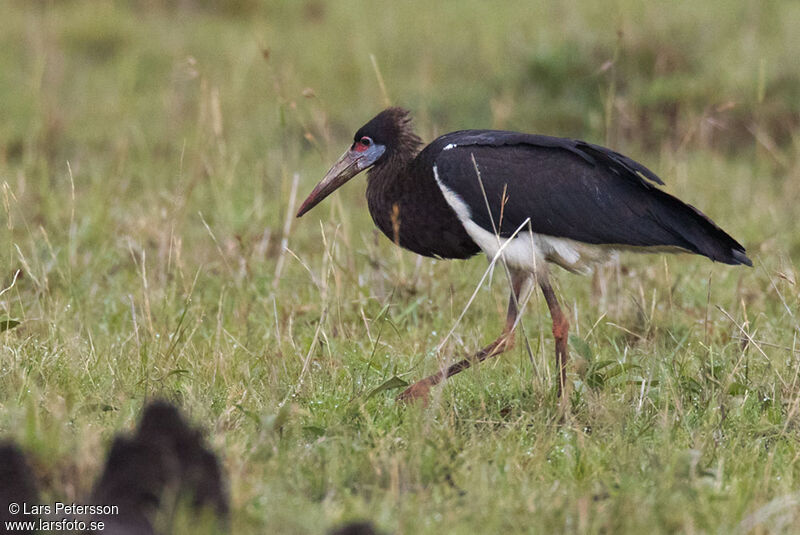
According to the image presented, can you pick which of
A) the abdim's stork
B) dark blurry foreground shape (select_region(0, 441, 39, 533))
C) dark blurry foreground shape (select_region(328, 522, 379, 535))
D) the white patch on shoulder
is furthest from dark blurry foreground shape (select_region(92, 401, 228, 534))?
the white patch on shoulder

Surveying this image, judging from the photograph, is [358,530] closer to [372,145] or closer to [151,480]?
[151,480]

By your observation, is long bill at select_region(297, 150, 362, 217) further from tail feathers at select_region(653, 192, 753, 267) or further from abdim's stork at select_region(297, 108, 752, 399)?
tail feathers at select_region(653, 192, 753, 267)

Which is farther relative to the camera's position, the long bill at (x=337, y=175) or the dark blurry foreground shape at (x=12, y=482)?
the long bill at (x=337, y=175)

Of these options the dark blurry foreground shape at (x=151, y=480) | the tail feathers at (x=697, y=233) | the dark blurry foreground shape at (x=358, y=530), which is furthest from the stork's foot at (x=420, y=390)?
the dark blurry foreground shape at (x=358, y=530)

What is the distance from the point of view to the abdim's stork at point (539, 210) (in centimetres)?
396

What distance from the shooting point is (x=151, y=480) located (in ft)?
7.52

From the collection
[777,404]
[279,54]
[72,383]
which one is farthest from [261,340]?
[279,54]

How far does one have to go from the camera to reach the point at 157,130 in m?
7.48

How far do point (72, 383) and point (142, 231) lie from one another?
2.03m

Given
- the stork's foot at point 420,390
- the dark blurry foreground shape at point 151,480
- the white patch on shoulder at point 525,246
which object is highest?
the dark blurry foreground shape at point 151,480

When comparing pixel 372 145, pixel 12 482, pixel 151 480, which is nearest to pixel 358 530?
pixel 151 480

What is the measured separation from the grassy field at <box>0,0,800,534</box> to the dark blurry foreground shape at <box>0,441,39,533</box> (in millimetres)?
232

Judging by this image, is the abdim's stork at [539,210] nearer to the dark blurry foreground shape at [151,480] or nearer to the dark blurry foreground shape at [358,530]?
the dark blurry foreground shape at [151,480]

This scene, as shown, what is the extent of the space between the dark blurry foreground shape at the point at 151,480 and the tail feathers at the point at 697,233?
7.08ft
